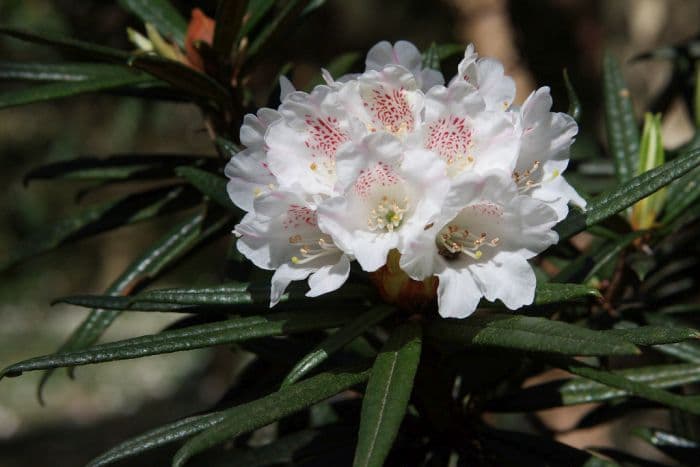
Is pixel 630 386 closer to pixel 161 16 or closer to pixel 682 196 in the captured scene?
pixel 682 196

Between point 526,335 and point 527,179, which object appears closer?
point 526,335

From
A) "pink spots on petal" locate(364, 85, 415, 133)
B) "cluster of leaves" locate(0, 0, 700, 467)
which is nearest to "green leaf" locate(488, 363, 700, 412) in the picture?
"cluster of leaves" locate(0, 0, 700, 467)

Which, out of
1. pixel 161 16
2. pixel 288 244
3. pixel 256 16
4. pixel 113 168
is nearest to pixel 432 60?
pixel 256 16

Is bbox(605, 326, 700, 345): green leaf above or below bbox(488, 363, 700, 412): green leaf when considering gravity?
above

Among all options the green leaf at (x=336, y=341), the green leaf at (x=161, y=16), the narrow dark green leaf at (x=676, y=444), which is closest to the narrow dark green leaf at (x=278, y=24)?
the green leaf at (x=161, y=16)

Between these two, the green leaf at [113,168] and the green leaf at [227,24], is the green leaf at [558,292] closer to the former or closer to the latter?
the green leaf at [227,24]

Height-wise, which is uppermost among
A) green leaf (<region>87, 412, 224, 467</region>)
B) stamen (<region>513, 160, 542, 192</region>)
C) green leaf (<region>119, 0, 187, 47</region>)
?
green leaf (<region>119, 0, 187, 47</region>)

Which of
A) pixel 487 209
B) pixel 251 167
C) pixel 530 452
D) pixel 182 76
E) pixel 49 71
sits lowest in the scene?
pixel 530 452

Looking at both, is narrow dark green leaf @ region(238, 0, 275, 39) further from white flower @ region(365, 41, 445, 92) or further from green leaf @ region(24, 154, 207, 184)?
white flower @ region(365, 41, 445, 92)
